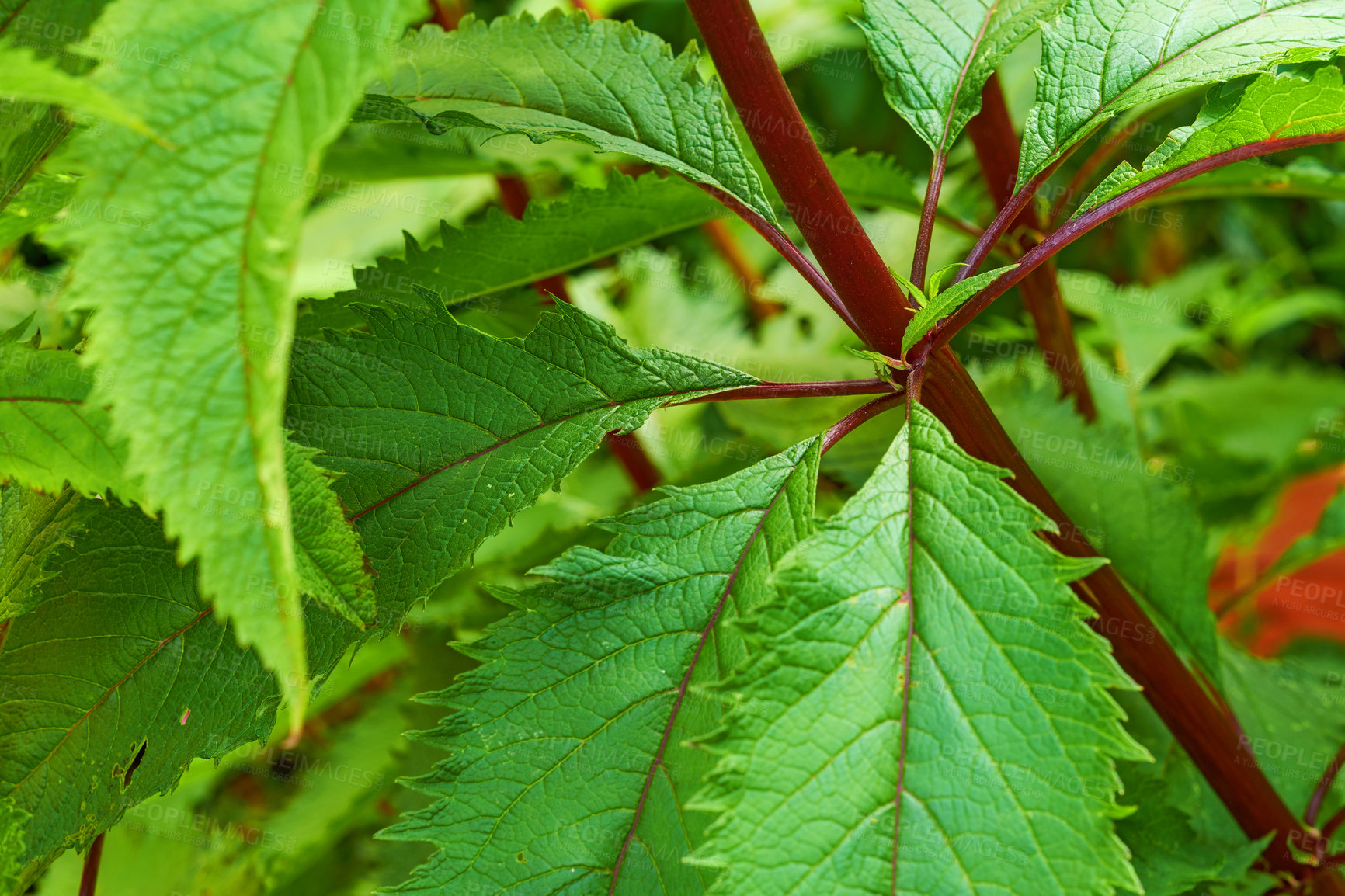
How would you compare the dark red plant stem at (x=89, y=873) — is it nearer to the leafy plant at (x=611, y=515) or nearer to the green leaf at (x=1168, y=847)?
the leafy plant at (x=611, y=515)

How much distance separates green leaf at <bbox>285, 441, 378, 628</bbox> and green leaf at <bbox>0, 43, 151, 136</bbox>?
0.57ft

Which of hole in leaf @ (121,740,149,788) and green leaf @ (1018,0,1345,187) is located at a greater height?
green leaf @ (1018,0,1345,187)

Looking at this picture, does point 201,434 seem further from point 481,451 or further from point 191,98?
point 481,451

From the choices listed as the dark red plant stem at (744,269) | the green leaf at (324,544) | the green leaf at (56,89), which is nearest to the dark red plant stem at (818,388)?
the green leaf at (324,544)

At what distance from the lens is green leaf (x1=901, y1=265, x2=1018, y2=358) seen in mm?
517

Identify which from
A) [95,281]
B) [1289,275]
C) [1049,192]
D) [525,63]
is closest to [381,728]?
[525,63]

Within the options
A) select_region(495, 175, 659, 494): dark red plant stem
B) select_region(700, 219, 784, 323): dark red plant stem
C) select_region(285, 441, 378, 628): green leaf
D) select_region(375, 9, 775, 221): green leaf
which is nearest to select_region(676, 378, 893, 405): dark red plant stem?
select_region(375, 9, 775, 221): green leaf

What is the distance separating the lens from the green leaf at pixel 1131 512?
86 centimetres

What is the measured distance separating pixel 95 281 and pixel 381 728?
1.02 metres

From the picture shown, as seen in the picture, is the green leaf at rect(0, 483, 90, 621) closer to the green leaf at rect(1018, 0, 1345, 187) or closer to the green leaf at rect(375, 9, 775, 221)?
the green leaf at rect(375, 9, 775, 221)

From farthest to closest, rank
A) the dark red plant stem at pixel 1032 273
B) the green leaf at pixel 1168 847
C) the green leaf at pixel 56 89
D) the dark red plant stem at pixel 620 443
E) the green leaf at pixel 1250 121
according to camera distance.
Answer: the dark red plant stem at pixel 620 443
the dark red plant stem at pixel 1032 273
the green leaf at pixel 1168 847
the green leaf at pixel 1250 121
the green leaf at pixel 56 89

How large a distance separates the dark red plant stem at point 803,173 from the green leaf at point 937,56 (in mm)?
87

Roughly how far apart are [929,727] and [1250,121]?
0.41m

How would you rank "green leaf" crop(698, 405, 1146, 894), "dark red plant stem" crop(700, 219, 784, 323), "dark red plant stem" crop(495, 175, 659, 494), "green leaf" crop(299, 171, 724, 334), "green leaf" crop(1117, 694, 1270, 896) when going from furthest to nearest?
"dark red plant stem" crop(700, 219, 784, 323), "dark red plant stem" crop(495, 175, 659, 494), "green leaf" crop(299, 171, 724, 334), "green leaf" crop(1117, 694, 1270, 896), "green leaf" crop(698, 405, 1146, 894)
